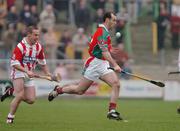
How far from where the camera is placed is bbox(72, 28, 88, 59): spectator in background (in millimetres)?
31578

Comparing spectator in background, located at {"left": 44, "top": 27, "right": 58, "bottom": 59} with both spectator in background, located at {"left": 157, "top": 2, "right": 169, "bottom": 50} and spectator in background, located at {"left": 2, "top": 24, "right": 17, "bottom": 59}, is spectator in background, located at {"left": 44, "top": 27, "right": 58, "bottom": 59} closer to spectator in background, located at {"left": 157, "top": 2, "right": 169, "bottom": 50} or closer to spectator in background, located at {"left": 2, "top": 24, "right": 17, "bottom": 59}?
spectator in background, located at {"left": 2, "top": 24, "right": 17, "bottom": 59}

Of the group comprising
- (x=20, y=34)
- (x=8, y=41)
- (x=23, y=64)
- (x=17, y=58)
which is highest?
(x=17, y=58)

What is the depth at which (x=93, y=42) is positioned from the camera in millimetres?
17359

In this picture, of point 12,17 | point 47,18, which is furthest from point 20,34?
point 47,18

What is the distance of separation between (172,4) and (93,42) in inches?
676

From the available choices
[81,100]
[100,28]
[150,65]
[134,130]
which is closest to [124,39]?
[150,65]

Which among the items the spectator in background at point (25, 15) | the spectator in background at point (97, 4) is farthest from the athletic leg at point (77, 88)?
the spectator in background at point (97, 4)

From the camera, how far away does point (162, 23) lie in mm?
33031

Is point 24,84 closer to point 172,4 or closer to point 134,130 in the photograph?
point 134,130

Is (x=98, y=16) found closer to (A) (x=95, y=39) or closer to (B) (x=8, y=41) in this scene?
(B) (x=8, y=41)

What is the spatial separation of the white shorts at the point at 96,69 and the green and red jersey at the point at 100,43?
141 millimetres

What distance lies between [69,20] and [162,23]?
171 inches

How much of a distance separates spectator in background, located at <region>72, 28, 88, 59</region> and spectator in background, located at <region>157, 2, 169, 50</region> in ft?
11.8

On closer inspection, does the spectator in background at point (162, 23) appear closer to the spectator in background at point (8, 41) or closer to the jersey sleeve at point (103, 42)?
the spectator in background at point (8, 41)
